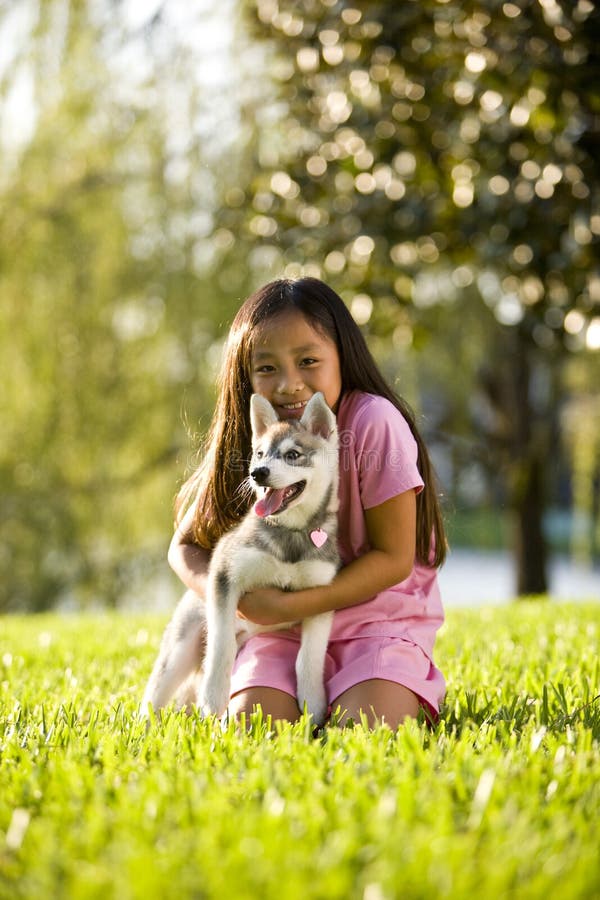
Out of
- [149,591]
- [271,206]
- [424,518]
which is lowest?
[149,591]

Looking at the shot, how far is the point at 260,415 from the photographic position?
334 centimetres

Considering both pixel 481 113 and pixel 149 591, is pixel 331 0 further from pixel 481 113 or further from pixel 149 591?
pixel 149 591

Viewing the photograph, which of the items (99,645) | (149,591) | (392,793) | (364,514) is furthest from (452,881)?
(149,591)

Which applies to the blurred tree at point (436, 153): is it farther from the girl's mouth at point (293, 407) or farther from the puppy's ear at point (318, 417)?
the puppy's ear at point (318, 417)

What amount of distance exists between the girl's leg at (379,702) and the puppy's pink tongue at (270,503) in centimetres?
69

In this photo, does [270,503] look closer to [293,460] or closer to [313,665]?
[293,460]

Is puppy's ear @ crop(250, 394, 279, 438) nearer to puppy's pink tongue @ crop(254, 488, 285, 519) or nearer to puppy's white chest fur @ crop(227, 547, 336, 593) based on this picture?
puppy's pink tongue @ crop(254, 488, 285, 519)

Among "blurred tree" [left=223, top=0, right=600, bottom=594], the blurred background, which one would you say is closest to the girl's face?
"blurred tree" [left=223, top=0, right=600, bottom=594]

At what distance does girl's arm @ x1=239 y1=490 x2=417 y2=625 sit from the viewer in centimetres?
320

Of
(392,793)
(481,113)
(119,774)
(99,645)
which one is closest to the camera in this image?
(392,793)

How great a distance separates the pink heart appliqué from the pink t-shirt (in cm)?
28

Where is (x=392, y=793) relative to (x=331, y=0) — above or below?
below

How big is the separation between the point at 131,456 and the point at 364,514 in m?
8.90

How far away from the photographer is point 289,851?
183 cm
